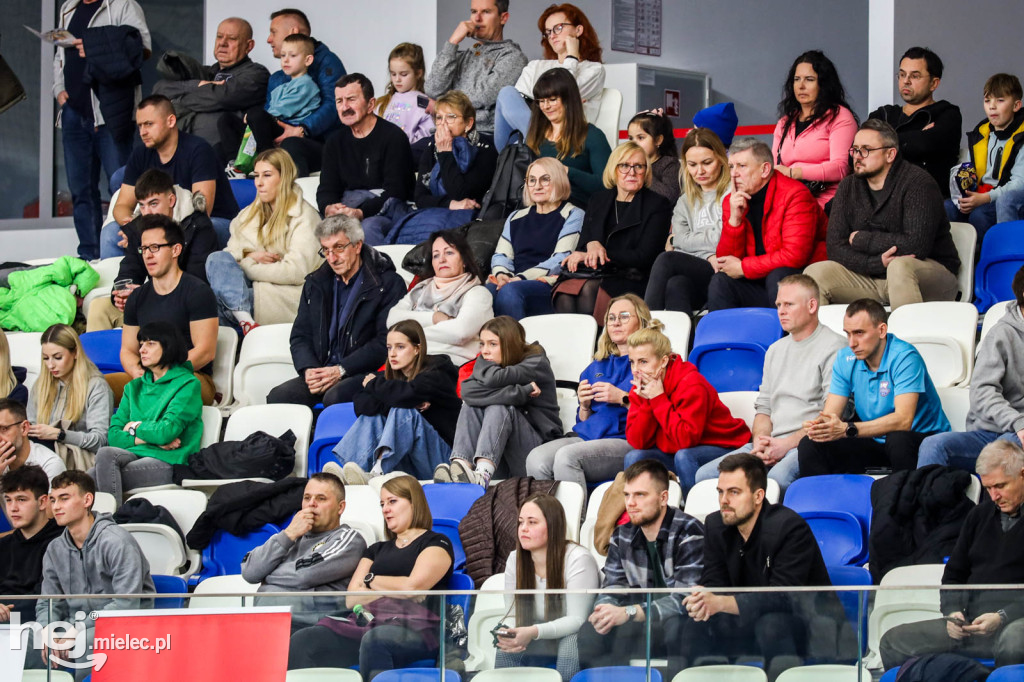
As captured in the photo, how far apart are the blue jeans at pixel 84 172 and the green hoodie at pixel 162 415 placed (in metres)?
2.63

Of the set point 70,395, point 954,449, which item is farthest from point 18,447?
point 954,449

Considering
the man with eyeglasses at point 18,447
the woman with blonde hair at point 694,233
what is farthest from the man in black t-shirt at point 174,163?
the woman with blonde hair at point 694,233

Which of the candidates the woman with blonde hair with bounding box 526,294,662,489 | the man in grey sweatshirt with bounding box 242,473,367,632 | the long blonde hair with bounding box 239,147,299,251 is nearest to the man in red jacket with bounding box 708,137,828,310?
the woman with blonde hair with bounding box 526,294,662,489

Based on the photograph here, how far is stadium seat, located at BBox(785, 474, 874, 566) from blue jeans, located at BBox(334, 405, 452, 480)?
1464 mm

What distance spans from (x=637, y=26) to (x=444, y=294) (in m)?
3.98

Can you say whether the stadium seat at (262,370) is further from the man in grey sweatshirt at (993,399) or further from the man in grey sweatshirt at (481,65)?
the man in grey sweatshirt at (993,399)

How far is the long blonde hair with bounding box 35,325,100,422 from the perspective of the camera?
5777 millimetres

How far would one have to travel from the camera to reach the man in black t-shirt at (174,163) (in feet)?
23.2

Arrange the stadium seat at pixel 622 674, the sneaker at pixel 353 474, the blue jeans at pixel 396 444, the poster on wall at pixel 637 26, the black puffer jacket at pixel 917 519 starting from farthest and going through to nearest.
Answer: the poster on wall at pixel 637 26 → the blue jeans at pixel 396 444 → the sneaker at pixel 353 474 → the black puffer jacket at pixel 917 519 → the stadium seat at pixel 622 674

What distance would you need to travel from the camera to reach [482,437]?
527cm

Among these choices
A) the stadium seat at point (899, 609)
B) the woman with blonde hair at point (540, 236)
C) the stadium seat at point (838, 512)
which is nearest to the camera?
the stadium seat at point (899, 609)

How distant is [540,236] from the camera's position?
640cm

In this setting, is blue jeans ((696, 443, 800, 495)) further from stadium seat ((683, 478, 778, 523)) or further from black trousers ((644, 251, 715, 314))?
black trousers ((644, 251, 715, 314))

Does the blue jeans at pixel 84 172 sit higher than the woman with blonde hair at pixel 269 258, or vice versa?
the blue jeans at pixel 84 172
